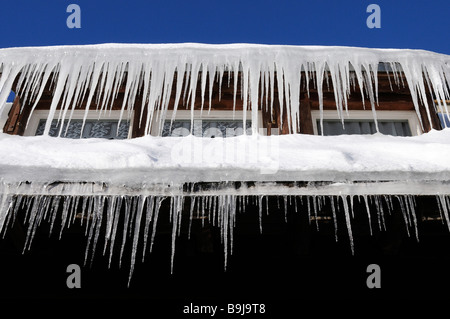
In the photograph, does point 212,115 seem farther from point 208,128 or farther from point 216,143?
point 216,143

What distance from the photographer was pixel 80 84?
4.06m

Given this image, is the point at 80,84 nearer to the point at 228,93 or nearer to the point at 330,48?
the point at 228,93

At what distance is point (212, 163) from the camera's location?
2.30 metres

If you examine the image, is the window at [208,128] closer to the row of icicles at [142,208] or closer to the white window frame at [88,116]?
the white window frame at [88,116]

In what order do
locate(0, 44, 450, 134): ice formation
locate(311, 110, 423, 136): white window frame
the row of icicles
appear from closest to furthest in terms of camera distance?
the row of icicles < locate(0, 44, 450, 134): ice formation < locate(311, 110, 423, 136): white window frame

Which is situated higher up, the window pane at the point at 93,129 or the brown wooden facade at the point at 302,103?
the brown wooden facade at the point at 302,103

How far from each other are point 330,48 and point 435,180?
8.53ft

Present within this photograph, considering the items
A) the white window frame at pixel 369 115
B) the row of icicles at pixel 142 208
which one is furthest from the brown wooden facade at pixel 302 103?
the row of icicles at pixel 142 208

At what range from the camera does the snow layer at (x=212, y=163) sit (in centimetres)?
220

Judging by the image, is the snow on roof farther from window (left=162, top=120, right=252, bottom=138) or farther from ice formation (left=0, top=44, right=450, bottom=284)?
window (left=162, top=120, right=252, bottom=138)

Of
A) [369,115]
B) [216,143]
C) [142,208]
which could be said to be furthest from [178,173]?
[369,115]

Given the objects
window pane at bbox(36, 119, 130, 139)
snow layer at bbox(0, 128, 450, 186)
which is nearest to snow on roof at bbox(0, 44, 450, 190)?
snow layer at bbox(0, 128, 450, 186)

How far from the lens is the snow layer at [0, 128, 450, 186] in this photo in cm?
220

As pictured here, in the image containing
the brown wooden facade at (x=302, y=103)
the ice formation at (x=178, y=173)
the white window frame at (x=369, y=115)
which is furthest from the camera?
the white window frame at (x=369, y=115)
